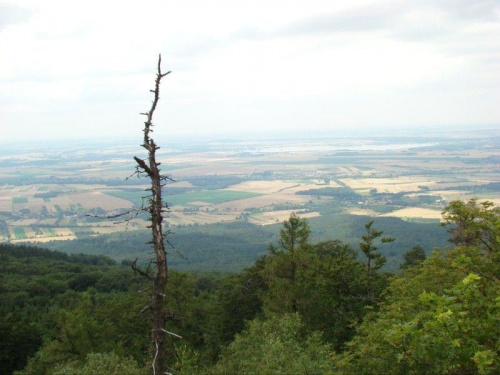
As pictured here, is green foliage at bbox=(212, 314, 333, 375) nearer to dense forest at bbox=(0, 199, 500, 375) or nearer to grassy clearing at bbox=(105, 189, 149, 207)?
dense forest at bbox=(0, 199, 500, 375)

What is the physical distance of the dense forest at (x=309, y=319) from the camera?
9.42 m

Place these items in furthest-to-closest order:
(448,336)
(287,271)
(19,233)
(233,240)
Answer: (19,233) → (233,240) → (287,271) → (448,336)

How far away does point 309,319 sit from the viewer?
2655 cm

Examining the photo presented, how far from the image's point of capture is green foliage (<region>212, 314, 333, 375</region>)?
13.2 metres

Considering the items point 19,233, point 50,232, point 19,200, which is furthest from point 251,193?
point 19,200

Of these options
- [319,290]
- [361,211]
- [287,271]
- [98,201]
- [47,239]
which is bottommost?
[47,239]

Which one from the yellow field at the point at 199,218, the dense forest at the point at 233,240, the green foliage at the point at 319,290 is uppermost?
the green foliage at the point at 319,290

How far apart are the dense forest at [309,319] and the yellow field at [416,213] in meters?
53.3

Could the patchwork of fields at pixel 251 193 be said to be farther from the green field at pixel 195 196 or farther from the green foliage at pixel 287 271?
the green foliage at pixel 287 271

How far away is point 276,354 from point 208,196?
124 metres

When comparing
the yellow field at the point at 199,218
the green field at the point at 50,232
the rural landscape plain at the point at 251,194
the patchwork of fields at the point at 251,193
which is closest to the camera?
the green field at the point at 50,232

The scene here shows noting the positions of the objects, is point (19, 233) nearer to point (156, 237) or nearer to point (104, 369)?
point (104, 369)

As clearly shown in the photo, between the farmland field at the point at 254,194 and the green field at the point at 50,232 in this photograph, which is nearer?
the green field at the point at 50,232

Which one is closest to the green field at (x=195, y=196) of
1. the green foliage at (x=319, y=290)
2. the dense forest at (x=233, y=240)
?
the dense forest at (x=233, y=240)
